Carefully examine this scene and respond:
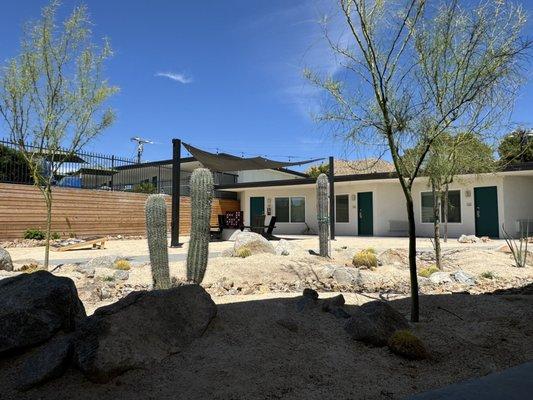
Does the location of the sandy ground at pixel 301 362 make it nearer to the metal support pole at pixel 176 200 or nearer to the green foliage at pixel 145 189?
the metal support pole at pixel 176 200

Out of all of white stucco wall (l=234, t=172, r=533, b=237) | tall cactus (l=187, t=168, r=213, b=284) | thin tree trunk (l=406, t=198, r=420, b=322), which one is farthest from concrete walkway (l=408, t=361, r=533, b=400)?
white stucco wall (l=234, t=172, r=533, b=237)

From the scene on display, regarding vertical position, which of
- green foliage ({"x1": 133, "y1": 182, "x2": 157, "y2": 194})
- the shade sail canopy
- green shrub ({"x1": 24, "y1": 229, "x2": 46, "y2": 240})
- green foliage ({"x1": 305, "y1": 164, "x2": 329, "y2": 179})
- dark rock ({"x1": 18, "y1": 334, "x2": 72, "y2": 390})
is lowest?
dark rock ({"x1": 18, "y1": 334, "x2": 72, "y2": 390})

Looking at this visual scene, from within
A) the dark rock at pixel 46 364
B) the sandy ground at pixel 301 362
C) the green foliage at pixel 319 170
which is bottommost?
the sandy ground at pixel 301 362

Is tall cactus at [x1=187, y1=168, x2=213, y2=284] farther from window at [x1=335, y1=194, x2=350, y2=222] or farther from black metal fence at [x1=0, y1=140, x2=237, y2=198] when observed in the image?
window at [x1=335, y1=194, x2=350, y2=222]

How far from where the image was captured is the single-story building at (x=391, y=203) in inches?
663

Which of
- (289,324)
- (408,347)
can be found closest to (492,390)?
(408,347)

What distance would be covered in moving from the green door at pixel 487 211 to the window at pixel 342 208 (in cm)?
601

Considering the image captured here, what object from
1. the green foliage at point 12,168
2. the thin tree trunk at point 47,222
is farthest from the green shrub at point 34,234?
the thin tree trunk at point 47,222

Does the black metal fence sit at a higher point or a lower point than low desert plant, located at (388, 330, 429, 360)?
higher

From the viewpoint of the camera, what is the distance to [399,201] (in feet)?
65.1

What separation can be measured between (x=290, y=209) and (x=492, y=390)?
69.3 ft

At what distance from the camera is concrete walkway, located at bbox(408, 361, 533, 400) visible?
219cm

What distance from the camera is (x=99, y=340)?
2900mm

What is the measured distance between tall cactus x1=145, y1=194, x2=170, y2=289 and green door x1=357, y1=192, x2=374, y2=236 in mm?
16093
